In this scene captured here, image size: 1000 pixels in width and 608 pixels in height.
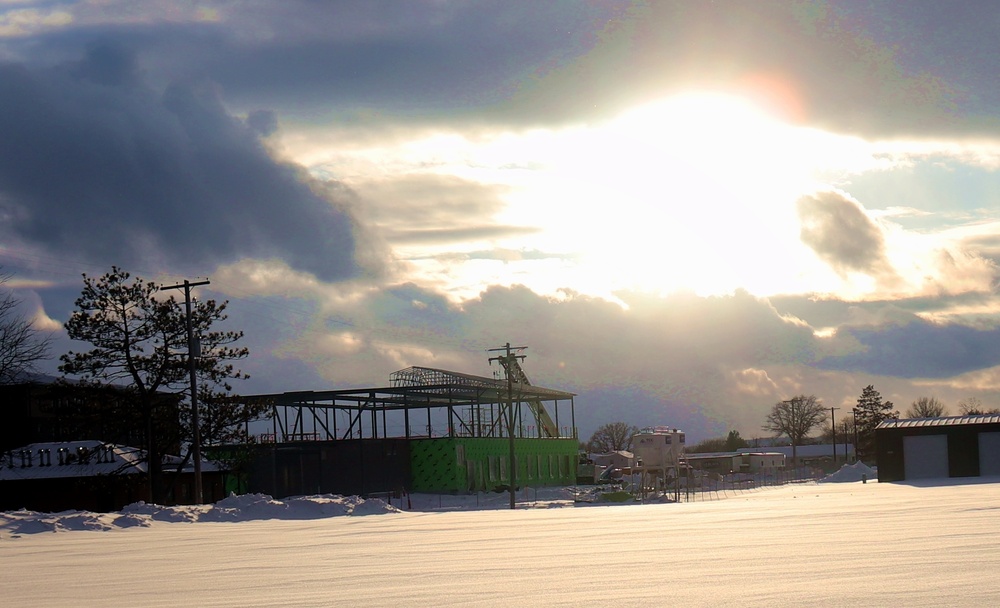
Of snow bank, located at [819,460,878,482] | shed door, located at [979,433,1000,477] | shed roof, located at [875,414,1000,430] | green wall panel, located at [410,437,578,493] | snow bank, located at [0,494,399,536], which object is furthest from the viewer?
snow bank, located at [819,460,878,482]

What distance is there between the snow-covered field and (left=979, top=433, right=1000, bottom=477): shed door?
42142 millimetres

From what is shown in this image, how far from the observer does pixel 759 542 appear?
49.6 feet

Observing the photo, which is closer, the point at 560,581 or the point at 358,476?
the point at 560,581

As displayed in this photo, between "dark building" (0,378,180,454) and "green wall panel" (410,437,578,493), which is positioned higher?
"dark building" (0,378,180,454)

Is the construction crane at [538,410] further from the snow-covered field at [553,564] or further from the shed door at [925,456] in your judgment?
the snow-covered field at [553,564]

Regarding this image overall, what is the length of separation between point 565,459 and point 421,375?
81.8 feet

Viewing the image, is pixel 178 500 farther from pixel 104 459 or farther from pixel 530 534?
pixel 530 534

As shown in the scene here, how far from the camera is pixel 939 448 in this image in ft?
211

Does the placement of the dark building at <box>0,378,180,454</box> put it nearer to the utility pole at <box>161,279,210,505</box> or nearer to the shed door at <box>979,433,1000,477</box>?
the utility pole at <box>161,279,210,505</box>

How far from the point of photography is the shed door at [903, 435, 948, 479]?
211ft

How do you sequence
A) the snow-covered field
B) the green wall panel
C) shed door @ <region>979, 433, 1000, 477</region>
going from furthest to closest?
the green wall panel
shed door @ <region>979, 433, 1000, 477</region>
the snow-covered field

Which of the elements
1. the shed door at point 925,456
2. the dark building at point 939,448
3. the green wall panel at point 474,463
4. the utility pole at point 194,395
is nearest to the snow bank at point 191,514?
the utility pole at point 194,395

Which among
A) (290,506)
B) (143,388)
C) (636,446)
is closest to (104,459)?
(143,388)

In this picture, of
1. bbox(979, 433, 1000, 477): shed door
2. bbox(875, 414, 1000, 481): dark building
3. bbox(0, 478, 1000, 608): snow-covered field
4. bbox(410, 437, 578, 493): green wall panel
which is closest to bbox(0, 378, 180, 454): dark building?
bbox(0, 478, 1000, 608): snow-covered field
